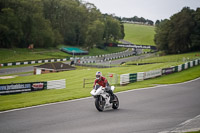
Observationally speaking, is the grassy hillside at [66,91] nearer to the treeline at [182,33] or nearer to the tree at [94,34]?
the treeline at [182,33]

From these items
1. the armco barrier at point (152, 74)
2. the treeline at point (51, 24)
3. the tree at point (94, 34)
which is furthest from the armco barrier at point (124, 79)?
the tree at point (94, 34)

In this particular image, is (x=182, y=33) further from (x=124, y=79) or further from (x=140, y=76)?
(x=124, y=79)

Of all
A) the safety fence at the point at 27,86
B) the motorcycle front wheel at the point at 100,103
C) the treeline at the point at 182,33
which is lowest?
the safety fence at the point at 27,86

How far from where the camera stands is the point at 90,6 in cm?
12312

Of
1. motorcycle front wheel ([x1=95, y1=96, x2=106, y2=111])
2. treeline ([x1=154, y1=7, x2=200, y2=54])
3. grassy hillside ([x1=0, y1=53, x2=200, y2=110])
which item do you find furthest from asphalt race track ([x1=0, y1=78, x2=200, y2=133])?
treeline ([x1=154, y1=7, x2=200, y2=54])

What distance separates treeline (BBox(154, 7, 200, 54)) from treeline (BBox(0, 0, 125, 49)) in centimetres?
2872

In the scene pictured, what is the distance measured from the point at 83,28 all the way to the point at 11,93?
87.6 meters

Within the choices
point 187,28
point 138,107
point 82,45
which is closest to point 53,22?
point 82,45

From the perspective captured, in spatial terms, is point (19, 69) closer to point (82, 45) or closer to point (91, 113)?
point (91, 113)

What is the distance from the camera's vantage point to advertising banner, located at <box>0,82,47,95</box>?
A: 26750 millimetres

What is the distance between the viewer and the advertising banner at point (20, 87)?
26.8m

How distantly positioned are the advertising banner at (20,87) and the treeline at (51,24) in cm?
4691

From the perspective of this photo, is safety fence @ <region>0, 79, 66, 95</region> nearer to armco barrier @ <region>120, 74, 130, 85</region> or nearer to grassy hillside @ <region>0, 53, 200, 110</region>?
grassy hillside @ <region>0, 53, 200, 110</region>

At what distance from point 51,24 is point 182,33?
49351 mm
